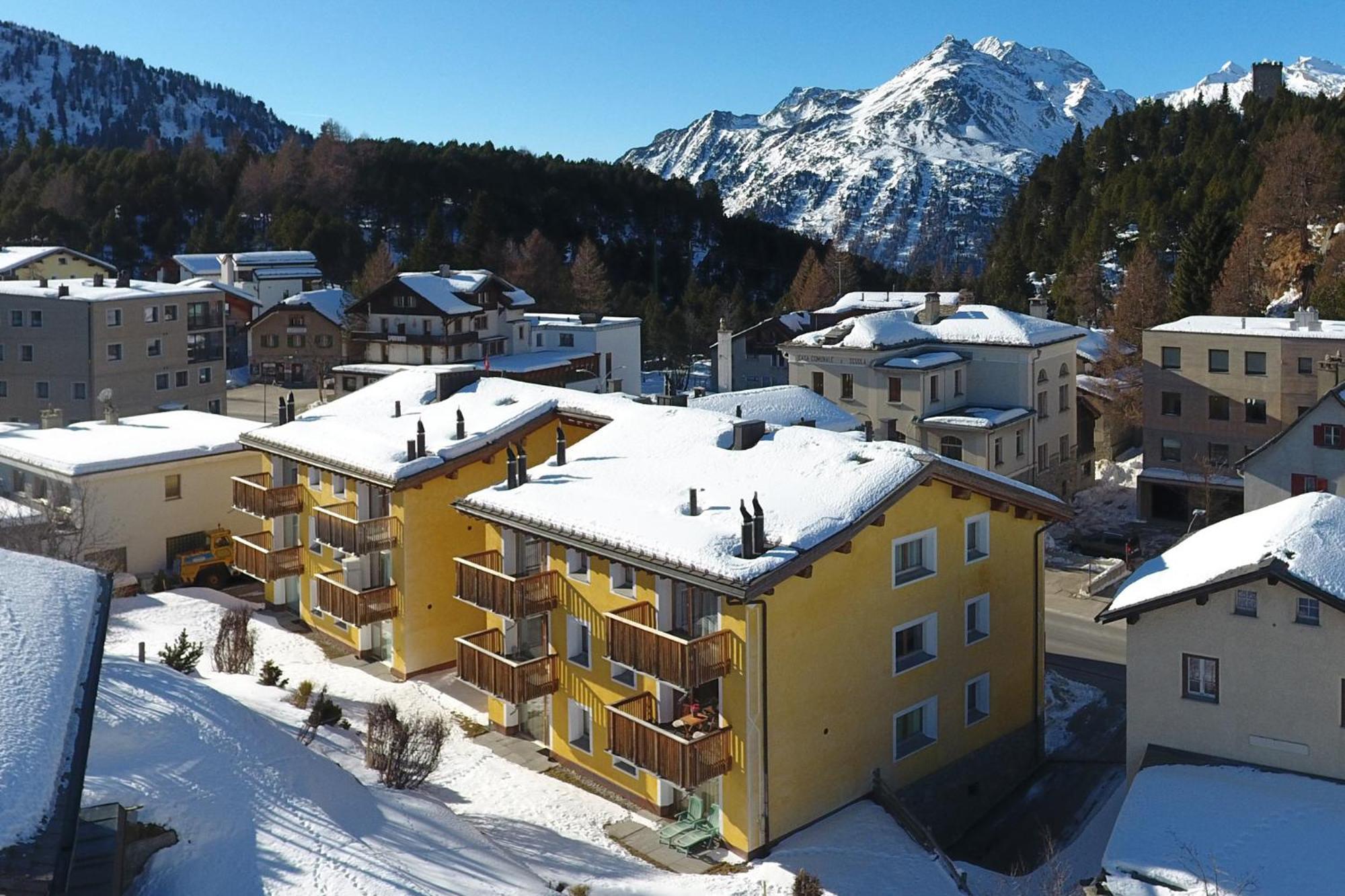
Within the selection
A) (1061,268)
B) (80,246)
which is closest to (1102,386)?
(1061,268)

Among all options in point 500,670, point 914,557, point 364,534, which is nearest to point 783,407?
point 364,534

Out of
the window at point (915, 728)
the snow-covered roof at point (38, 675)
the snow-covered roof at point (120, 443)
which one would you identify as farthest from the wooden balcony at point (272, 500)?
the snow-covered roof at point (38, 675)

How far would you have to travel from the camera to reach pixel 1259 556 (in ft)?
71.6

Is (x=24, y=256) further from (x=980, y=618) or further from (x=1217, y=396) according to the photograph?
(x=980, y=618)

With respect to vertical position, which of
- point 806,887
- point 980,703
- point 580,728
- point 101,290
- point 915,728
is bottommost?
point 806,887

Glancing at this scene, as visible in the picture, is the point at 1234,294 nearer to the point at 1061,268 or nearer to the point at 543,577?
the point at 1061,268

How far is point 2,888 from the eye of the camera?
36.2 ft

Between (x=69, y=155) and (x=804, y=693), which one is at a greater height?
(x=69, y=155)

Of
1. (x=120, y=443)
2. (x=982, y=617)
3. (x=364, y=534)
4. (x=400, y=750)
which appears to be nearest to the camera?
(x=400, y=750)

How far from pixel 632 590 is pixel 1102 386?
4233cm

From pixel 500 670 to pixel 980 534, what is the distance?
399 inches

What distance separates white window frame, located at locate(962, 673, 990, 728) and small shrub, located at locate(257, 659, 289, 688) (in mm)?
15126

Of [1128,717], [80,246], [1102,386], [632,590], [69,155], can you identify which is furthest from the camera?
[69,155]

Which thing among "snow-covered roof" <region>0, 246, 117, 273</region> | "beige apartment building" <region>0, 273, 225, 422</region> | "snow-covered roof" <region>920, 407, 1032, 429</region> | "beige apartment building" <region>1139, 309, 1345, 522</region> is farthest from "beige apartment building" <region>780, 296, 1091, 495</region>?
"snow-covered roof" <region>0, 246, 117, 273</region>
